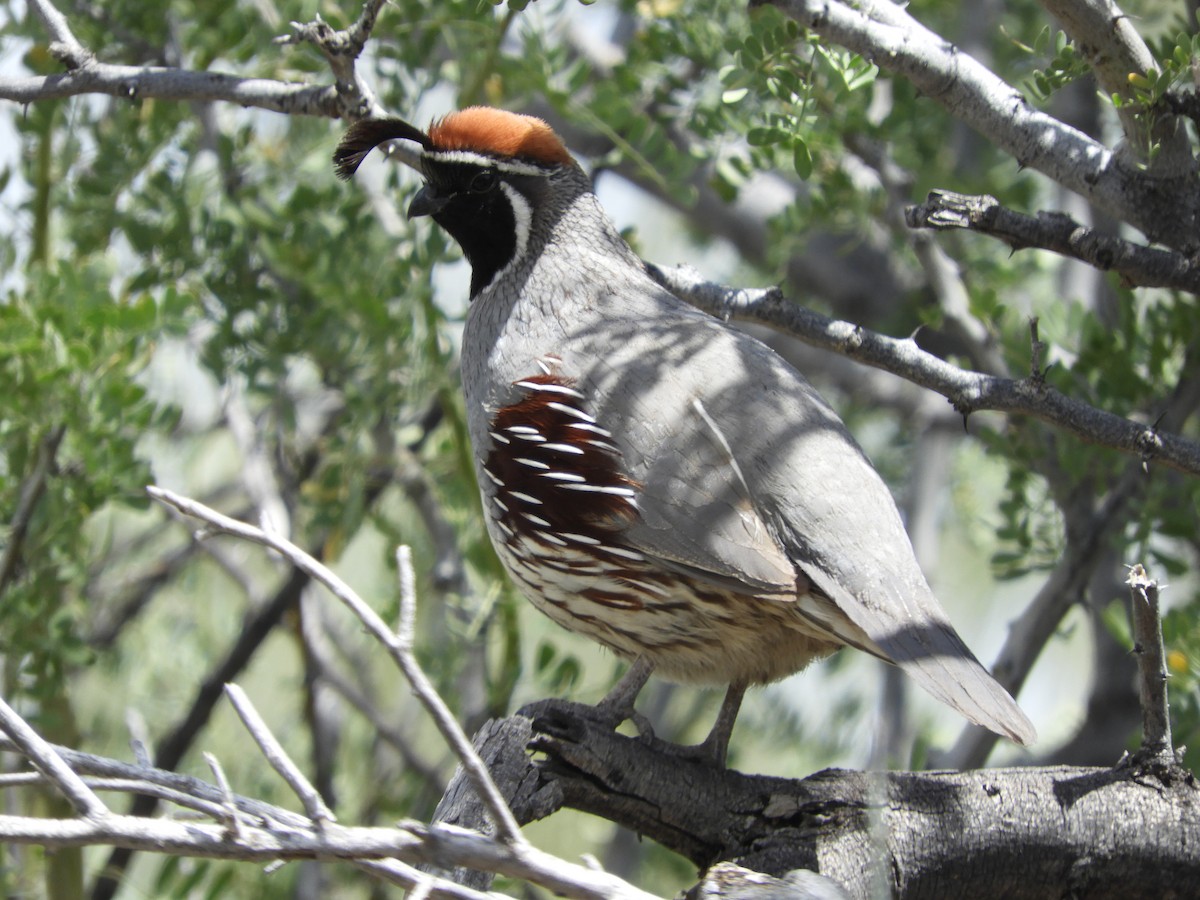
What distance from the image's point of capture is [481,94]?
4.22 metres

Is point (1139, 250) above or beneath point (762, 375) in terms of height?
above

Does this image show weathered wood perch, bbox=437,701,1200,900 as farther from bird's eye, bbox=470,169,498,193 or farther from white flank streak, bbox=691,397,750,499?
bird's eye, bbox=470,169,498,193

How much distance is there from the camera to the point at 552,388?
116 inches

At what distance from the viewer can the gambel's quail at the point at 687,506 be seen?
103 inches

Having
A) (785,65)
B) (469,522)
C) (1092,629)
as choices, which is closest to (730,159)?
(785,65)

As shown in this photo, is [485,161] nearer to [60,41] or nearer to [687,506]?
[60,41]

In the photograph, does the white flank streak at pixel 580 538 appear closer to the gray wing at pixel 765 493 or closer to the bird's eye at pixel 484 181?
the gray wing at pixel 765 493

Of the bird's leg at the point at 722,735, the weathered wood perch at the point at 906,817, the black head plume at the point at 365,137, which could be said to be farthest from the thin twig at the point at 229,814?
the black head plume at the point at 365,137

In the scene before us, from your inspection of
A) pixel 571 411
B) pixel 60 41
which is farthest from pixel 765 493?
pixel 60 41

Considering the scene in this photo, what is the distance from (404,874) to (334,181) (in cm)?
297

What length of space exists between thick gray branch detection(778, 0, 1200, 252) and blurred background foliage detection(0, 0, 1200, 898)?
122 mm

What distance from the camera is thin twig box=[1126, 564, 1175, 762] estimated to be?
6.79ft

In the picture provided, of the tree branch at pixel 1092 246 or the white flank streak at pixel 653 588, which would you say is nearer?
the tree branch at pixel 1092 246

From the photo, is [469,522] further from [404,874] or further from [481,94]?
[404,874]
